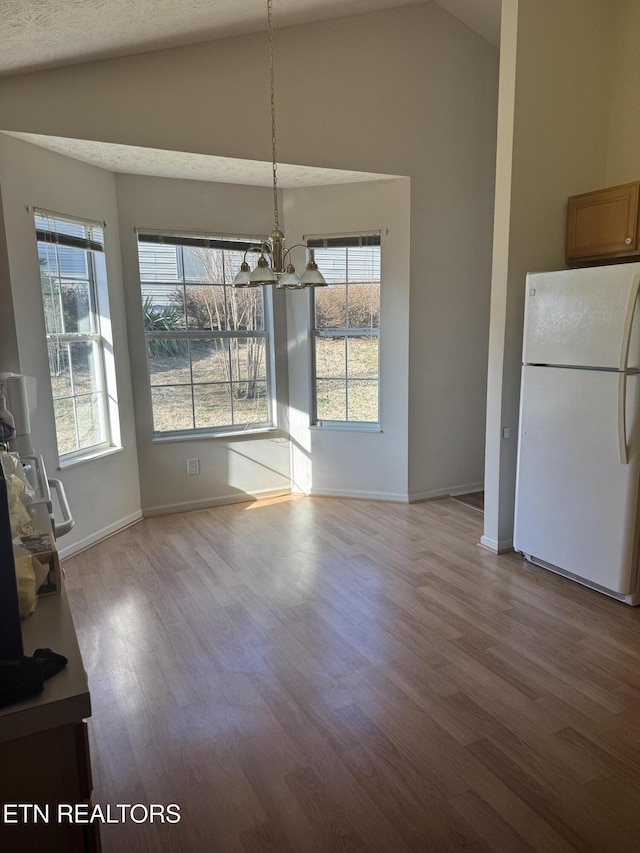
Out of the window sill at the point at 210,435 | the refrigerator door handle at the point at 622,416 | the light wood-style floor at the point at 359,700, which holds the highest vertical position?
the refrigerator door handle at the point at 622,416

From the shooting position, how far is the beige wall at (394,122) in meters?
3.41

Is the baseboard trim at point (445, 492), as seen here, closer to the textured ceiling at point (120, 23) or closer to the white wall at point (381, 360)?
the white wall at point (381, 360)

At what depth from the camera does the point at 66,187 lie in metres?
3.67

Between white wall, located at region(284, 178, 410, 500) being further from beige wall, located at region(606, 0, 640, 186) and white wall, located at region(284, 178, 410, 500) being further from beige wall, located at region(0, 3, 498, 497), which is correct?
beige wall, located at region(606, 0, 640, 186)

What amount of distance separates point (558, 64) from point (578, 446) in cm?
232

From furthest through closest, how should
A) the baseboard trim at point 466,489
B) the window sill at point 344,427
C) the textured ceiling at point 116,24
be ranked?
the baseboard trim at point 466,489 < the window sill at point 344,427 < the textured ceiling at point 116,24

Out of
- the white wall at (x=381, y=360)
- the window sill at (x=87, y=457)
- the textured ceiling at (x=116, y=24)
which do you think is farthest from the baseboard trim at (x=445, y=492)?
the textured ceiling at (x=116, y=24)

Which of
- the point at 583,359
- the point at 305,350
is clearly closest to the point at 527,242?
the point at 583,359

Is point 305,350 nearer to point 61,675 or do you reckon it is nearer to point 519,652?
point 519,652

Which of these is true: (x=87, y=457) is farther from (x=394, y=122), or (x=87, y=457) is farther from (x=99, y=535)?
(x=394, y=122)

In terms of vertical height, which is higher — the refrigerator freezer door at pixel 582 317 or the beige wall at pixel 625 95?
the beige wall at pixel 625 95

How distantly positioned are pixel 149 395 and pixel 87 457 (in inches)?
29.7

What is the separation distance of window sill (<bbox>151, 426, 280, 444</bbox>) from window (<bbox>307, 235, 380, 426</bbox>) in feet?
1.50

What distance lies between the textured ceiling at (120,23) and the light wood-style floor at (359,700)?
2.94 meters
